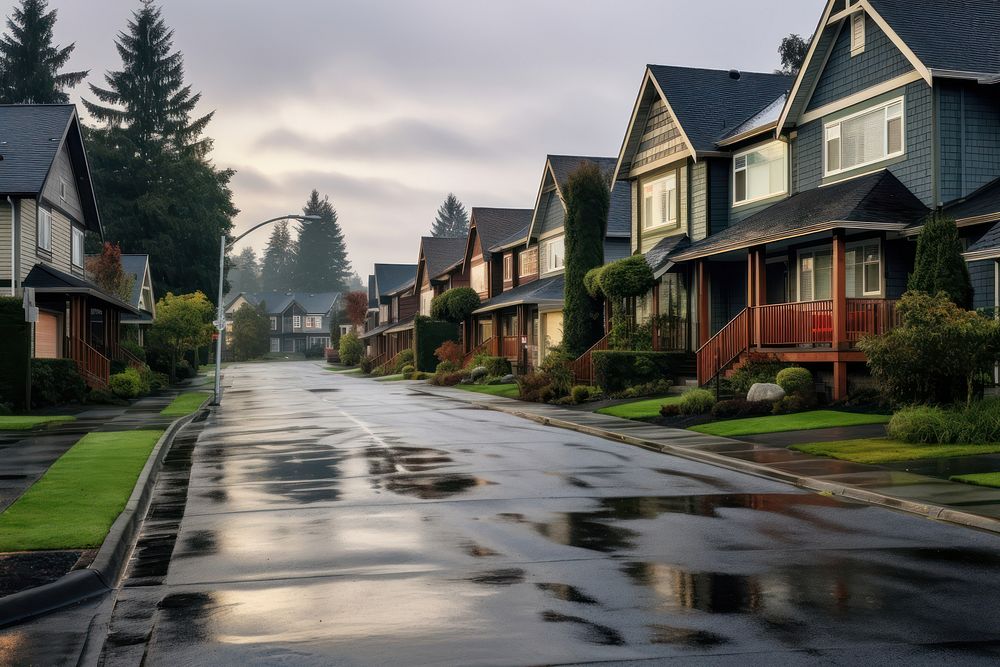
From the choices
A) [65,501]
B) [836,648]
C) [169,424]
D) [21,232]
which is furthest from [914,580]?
[21,232]

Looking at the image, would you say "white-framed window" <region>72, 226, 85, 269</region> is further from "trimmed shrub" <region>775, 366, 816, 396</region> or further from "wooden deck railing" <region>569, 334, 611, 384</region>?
"trimmed shrub" <region>775, 366, 816, 396</region>

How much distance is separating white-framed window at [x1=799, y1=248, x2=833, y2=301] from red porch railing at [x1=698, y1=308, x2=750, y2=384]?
221 cm

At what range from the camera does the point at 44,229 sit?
115 feet

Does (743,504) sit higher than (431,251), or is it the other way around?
(431,251)

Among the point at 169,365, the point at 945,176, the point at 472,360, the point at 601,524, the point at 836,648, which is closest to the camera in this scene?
the point at 836,648

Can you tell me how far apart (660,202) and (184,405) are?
17996 mm

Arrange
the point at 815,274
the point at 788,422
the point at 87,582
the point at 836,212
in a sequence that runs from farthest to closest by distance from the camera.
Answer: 1. the point at 815,274
2. the point at 836,212
3. the point at 788,422
4. the point at 87,582

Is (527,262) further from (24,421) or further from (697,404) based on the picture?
(24,421)

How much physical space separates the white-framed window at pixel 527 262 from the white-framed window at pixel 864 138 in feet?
86.6

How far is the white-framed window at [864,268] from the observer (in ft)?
83.5

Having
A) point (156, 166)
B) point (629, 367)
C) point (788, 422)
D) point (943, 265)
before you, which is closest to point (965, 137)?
point (943, 265)

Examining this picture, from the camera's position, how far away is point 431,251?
75.9 meters

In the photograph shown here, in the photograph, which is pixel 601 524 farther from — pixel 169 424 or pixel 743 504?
pixel 169 424

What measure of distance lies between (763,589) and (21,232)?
1229 inches
